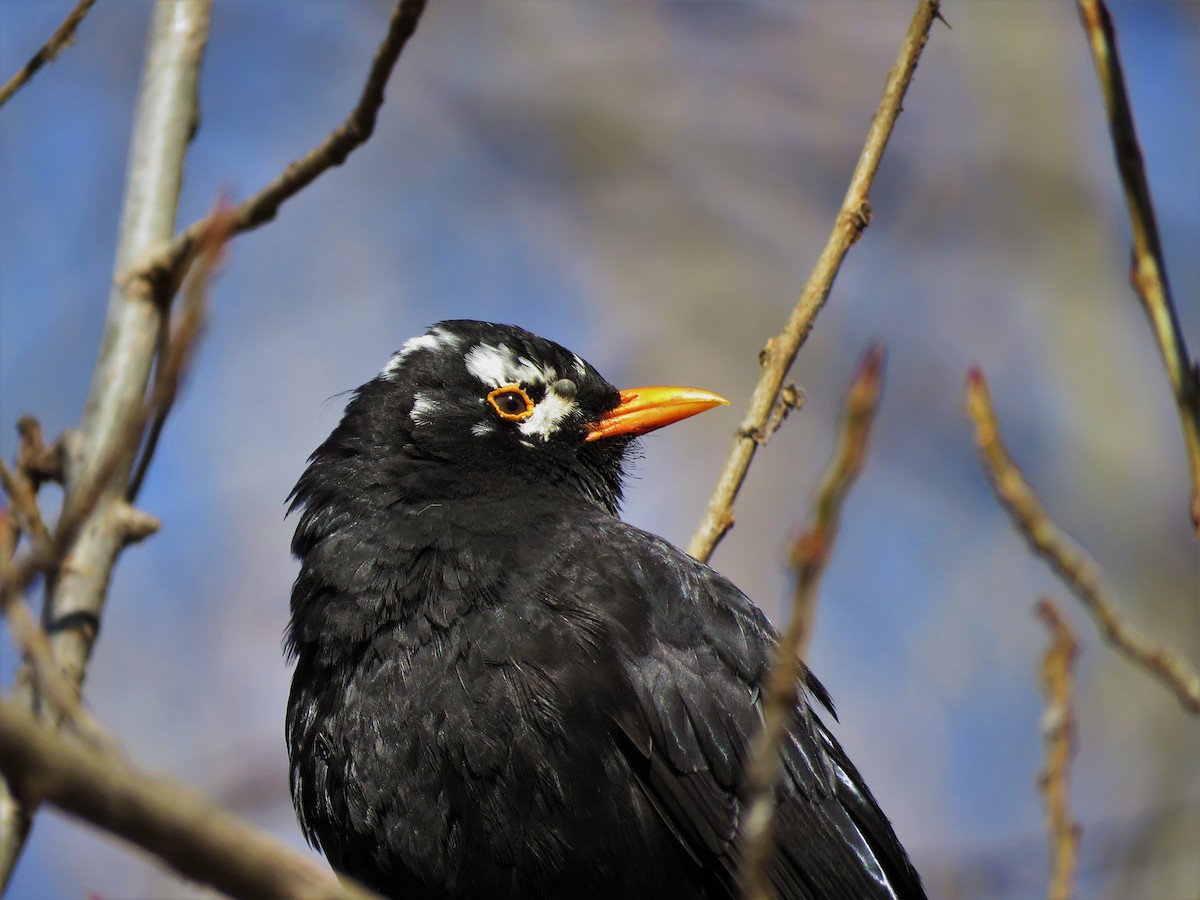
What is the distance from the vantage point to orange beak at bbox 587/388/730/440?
5.62 meters

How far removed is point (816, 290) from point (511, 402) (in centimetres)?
153

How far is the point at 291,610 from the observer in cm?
492

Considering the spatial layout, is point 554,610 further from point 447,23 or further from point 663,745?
point 447,23

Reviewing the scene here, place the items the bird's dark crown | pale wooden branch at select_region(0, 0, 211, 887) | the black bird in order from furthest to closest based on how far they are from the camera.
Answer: the bird's dark crown
the black bird
pale wooden branch at select_region(0, 0, 211, 887)

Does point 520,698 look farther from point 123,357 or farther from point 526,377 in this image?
point 526,377

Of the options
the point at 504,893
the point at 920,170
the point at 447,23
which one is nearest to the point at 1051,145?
the point at 920,170

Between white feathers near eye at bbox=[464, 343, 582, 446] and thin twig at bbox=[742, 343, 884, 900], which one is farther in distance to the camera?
white feathers near eye at bbox=[464, 343, 582, 446]

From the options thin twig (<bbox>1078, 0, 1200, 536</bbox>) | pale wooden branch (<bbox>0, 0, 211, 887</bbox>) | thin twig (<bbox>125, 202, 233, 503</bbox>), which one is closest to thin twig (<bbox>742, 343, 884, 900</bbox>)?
thin twig (<bbox>1078, 0, 1200, 536</bbox>)

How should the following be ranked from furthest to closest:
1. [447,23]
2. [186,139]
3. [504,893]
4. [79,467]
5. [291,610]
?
1. [447,23]
2. [291,610]
3. [504,893]
4. [186,139]
5. [79,467]

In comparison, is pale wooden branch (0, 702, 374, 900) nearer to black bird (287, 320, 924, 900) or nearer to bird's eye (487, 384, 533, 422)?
black bird (287, 320, 924, 900)

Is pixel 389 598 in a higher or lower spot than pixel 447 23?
lower

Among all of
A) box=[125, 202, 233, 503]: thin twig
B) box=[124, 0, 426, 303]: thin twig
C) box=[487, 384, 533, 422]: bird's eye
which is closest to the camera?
box=[125, 202, 233, 503]: thin twig

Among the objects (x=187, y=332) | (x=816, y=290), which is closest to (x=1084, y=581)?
(x=187, y=332)

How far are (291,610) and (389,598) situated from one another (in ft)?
1.95
